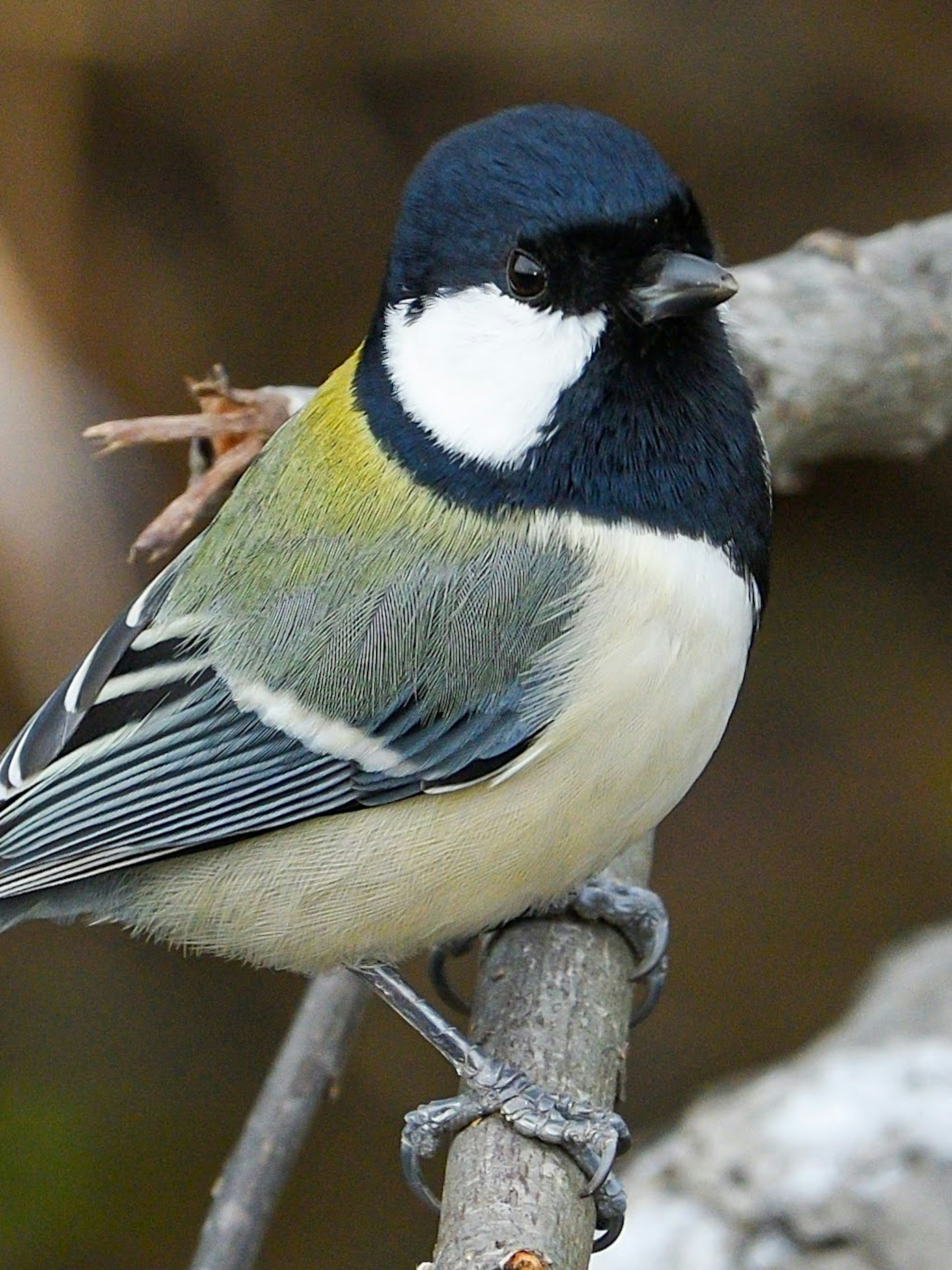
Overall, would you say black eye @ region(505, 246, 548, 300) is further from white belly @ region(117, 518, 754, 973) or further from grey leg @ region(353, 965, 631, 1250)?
grey leg @ region(353, 965, 631, 1250)

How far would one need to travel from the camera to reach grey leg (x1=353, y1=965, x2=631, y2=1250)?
5.57 ft

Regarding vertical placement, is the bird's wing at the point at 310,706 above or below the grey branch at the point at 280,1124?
above

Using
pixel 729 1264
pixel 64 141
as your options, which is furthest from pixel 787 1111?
pixel 64 141

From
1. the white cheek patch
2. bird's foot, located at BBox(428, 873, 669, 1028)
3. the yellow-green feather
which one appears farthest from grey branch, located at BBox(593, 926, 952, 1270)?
the white cheek patch

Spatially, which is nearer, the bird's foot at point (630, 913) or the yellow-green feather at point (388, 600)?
the yellow-green feather at point (388, 600)

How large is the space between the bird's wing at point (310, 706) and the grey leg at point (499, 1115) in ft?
A: 0.84

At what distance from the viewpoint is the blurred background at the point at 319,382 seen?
3088 mm

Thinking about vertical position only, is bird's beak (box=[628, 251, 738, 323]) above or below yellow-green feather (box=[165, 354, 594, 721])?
above

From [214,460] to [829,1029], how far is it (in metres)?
1.71

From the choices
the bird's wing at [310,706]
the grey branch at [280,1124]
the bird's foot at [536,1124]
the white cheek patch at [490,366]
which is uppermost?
the white cheek patch at [490,366]

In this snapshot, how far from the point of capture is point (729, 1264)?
7.63 ft

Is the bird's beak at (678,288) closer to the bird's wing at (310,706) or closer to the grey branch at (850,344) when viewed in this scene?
the bird's wing at (310,706)

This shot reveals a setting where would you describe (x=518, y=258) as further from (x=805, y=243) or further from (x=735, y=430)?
(x=805, y=243)

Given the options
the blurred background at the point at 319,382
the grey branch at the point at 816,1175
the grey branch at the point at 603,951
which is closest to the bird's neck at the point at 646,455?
the grey branch at the point at 603,951
